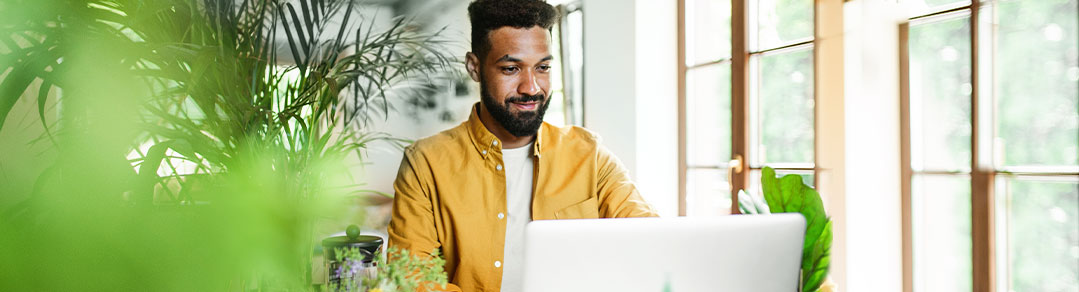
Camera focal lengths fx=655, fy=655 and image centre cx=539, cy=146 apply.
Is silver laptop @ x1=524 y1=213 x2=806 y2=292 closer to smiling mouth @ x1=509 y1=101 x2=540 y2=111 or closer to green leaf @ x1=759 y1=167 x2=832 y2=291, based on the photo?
green leaf @ x1=759 y1=167 x2=832 y2=291

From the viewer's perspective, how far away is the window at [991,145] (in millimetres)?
2232

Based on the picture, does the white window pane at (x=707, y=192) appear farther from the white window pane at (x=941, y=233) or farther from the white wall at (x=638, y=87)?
the white window pane at (x=941, y=233)

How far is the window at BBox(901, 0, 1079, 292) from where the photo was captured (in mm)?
2232

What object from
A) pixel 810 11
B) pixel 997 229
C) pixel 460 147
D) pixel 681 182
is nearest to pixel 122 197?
pixel 460 147

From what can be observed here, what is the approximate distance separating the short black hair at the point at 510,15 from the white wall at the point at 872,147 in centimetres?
141

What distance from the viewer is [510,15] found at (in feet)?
7.14

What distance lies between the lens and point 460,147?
2133mm

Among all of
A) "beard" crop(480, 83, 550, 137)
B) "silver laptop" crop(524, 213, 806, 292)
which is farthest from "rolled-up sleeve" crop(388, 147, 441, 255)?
"silver laptop" crop(524, 213, 806, 292)

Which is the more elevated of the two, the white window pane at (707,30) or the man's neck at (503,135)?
the white window pane at (707,30)

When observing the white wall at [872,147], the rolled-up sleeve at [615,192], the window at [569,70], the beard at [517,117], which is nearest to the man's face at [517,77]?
the beard at [517,117]

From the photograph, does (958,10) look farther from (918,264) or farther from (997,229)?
(918,264)

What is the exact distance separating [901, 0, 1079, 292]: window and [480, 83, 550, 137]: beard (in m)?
1.62

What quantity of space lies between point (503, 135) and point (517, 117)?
84 millimetres

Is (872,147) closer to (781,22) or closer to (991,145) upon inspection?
(991,145)
